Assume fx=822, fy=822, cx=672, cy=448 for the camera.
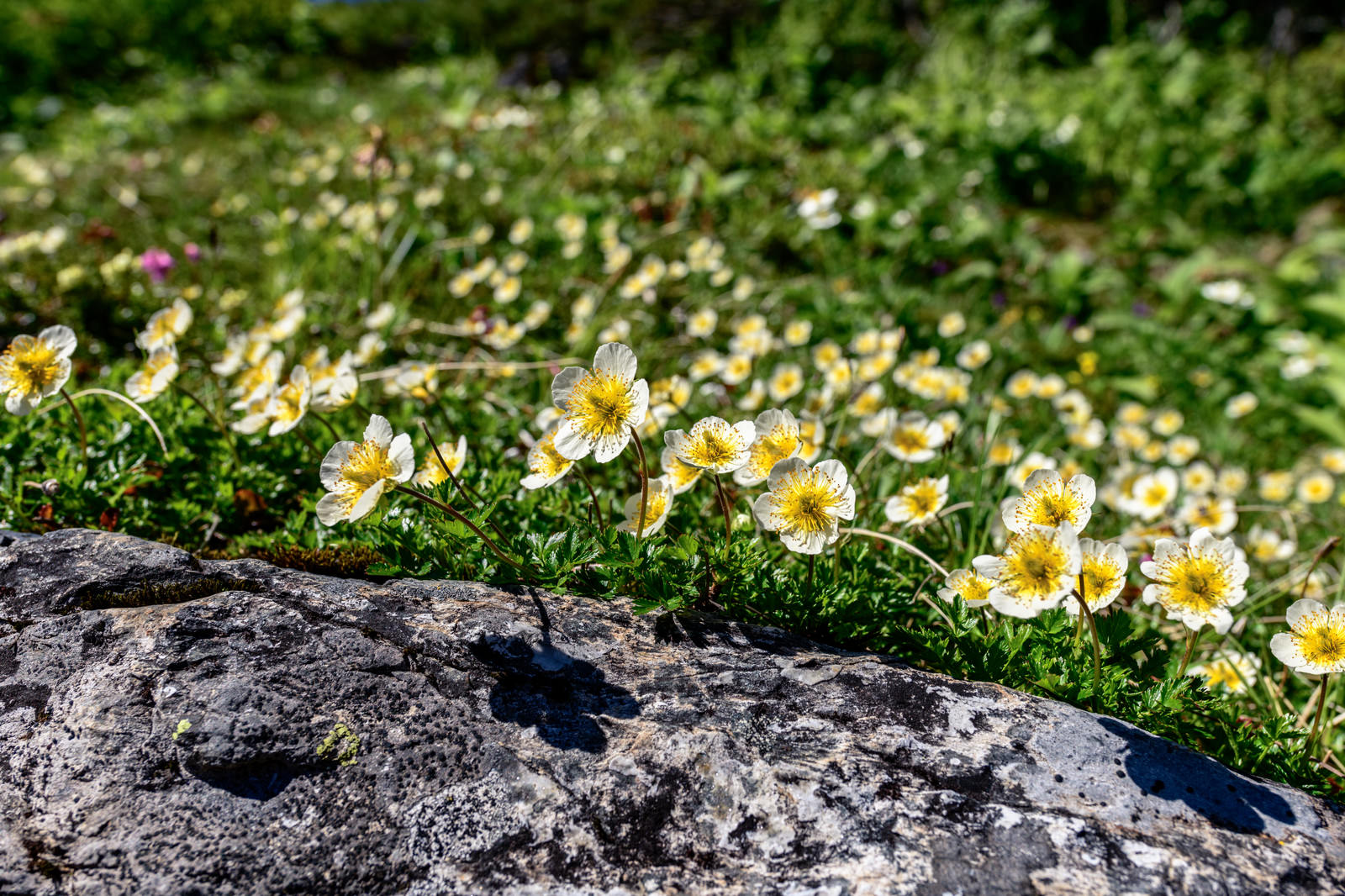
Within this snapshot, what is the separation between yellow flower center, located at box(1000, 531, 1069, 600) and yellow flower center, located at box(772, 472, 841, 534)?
1.16ft

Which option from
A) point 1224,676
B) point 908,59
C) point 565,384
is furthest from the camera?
point 908,59

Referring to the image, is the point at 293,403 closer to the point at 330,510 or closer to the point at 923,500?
the point at 330,510

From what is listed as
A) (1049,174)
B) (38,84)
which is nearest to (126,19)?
(38,84)

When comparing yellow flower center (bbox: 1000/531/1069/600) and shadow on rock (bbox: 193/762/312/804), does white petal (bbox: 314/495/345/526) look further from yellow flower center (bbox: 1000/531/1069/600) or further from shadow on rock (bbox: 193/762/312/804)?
yellow flower center (bbox: 1000/531/1069/600)

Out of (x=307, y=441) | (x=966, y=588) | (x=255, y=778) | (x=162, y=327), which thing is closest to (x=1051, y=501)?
(x=966, y=588)

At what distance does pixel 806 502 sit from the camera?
5.59ft

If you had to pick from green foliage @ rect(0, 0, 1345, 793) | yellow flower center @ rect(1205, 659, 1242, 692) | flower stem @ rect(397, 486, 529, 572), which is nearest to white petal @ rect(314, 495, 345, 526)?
flower stem @ rect(397, 486, 529, 572)

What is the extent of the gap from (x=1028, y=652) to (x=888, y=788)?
544 mm

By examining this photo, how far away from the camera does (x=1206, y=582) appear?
1633 millimetres

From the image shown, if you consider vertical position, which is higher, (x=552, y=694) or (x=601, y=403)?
(x=601, y=403)

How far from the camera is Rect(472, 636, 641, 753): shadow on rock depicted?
1.58 m

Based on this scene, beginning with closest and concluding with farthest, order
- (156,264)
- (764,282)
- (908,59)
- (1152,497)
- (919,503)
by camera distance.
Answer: (919,503) < (1152,497) < (156,264) < (764,282) < (908,59)

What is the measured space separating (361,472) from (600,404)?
0.52 m

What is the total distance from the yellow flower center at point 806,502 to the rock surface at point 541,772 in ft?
0.99
